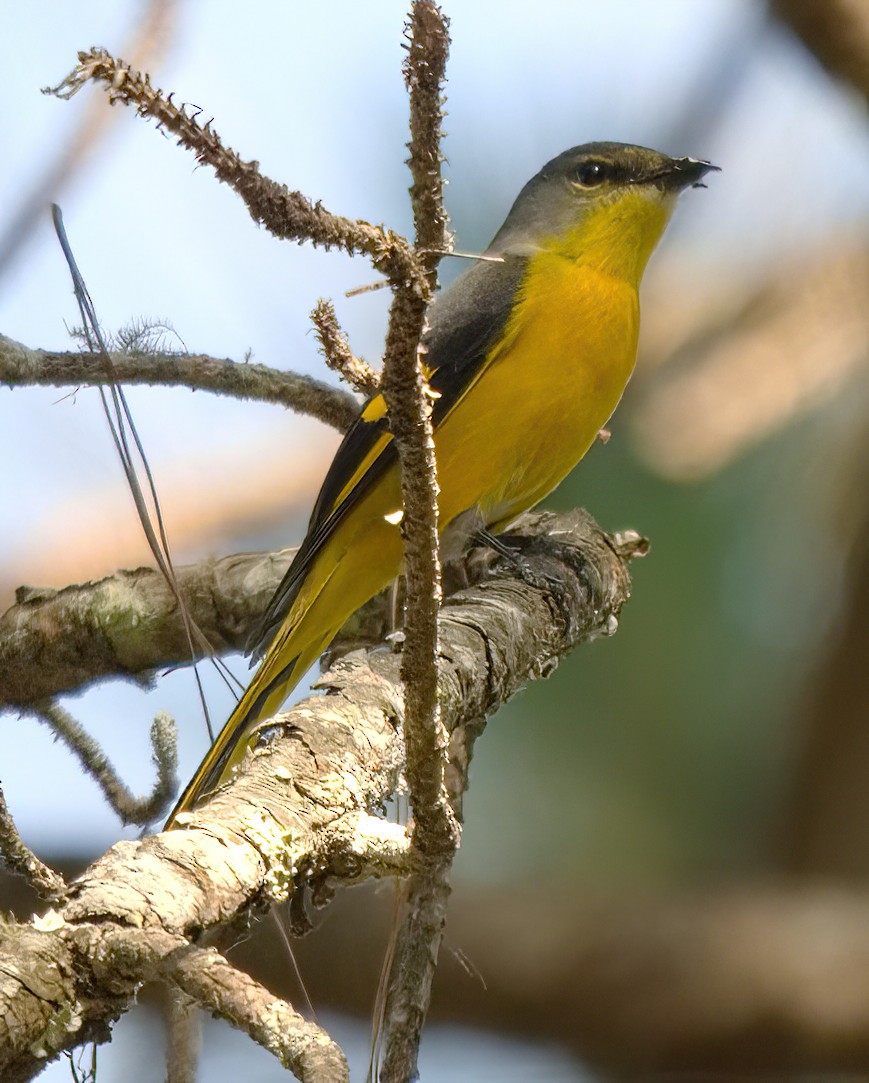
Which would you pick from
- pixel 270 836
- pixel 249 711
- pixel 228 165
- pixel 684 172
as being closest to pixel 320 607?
pixel 249 711

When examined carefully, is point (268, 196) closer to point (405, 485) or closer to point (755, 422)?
point (405, 485)

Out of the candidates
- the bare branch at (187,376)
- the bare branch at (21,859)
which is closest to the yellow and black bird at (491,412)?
the bare branch at (187,376)

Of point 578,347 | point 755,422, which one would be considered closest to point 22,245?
point 578,347

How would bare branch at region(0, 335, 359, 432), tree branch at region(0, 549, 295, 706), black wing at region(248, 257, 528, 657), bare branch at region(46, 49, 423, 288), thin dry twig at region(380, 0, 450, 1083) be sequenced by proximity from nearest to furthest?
bare branch at region(46, 49, 423, 288), thin dry twig at region(380, 0, 450, 1083), bare branch at region(0, 335, 359, 432), black wing at region(248, 257, 528, 657), tree branch at region(0, 549, 295, 706)

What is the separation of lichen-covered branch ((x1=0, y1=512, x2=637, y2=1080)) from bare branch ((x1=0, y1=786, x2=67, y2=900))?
0.36 ft

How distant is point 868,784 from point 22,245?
12.9ft

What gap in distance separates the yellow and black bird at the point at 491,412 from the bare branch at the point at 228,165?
66.3 inches

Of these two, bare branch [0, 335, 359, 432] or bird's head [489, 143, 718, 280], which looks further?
bird's head [489, 143, 718, 280]

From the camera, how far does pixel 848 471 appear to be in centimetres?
486

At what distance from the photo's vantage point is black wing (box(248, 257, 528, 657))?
272 cm

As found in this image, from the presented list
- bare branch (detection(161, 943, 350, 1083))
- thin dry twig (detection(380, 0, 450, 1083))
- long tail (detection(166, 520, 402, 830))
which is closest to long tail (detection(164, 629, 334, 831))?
long tail (detection(166, 520, 402, 830))

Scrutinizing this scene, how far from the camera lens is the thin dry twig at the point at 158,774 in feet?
5.97

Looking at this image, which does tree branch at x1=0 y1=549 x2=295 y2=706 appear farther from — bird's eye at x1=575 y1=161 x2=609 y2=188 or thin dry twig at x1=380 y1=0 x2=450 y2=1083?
bird's eye at x1=575 y1=161 x2=609 y2=188

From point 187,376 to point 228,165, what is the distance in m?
2.11
